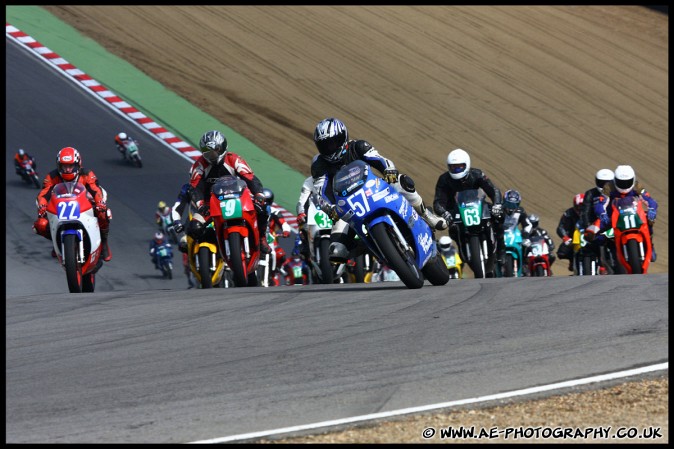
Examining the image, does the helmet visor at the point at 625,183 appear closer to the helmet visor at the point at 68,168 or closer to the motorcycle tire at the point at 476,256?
the motorcycle tire at the point at 476,256

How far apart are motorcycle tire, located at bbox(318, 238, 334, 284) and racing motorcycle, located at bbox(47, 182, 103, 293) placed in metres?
2.84

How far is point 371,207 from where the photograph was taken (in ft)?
35.1

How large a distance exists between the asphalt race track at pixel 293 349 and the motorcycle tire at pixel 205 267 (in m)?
1.18

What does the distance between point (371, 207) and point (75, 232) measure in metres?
4.12

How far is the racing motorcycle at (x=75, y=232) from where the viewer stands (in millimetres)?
13258

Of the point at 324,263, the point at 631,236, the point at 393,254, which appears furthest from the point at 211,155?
the point at 631,236

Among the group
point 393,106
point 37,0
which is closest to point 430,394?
point 393,106

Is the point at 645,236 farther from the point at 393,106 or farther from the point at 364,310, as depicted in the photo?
the point at 393,106

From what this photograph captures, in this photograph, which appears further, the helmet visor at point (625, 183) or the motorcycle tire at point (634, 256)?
the helmet visor at point (625, 183)

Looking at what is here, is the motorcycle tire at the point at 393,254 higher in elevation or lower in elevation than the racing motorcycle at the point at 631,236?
higher

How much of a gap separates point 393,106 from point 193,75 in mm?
5309

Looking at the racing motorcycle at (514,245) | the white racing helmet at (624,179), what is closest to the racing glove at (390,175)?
the white racing helmet at (624,179)

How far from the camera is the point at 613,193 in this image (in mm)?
15945

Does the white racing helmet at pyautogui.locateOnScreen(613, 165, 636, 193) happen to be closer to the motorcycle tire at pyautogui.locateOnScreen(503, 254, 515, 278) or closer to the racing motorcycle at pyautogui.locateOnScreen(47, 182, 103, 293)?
the motorcycle tire at pyautogui.locateOnScreen(503, 254, 515, 278)
